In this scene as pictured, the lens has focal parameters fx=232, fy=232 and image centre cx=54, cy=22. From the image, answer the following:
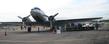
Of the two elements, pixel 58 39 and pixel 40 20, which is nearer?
pixel 58 39

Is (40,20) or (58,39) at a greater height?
(40,20)

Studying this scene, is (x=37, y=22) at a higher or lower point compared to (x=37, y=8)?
lower

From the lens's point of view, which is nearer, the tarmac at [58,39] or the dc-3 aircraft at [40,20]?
the tarmac at [58,39]

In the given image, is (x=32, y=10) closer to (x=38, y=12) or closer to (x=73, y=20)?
(x=38, y=12)

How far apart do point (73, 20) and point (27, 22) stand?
10319 millimetres

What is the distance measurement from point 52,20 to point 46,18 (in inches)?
103

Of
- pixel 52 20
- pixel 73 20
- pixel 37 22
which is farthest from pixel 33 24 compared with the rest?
pixel 73 20

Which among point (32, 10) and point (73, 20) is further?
point (73, 20)

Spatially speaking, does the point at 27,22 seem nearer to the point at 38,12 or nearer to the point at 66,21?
the point at 38,12

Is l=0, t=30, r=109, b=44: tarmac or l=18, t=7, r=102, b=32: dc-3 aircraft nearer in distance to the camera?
l=0, t=30, r=109, b=44: tarmac

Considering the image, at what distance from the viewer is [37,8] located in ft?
159

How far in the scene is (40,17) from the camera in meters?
48.0

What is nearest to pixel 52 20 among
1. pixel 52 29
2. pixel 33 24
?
pixel 52 29

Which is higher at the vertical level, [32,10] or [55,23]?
[32,10]
